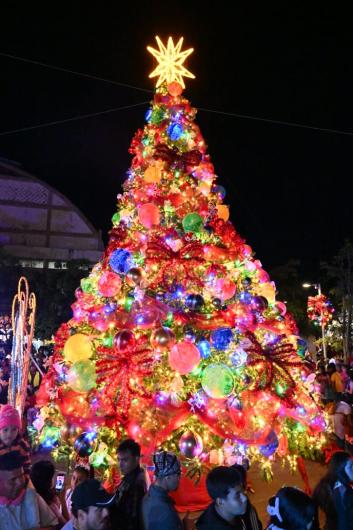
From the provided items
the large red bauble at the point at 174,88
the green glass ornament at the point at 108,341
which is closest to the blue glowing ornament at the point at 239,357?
the green glass ornament at the point at 108,341

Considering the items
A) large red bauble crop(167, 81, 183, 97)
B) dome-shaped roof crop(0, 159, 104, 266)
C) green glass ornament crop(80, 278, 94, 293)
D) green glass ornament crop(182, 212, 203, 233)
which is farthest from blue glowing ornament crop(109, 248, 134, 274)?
dome-shaped roof crop(0, 159, 104, 266)

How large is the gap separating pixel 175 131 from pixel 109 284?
2383 millimetres

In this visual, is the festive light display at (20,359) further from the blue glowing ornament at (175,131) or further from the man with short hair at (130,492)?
the man with short hair at (130,492)

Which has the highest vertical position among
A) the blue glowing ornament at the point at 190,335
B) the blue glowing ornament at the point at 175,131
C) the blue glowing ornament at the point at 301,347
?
the blue glowing ornament at the point at 175,131

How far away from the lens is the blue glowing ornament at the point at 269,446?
5.16 meters

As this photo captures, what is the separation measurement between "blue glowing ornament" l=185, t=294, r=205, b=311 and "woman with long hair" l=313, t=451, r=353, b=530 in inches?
98.1

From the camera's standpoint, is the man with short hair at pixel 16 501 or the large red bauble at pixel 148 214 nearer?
the man with short hair at pixel 16 501

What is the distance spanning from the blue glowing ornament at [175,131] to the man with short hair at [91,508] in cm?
509

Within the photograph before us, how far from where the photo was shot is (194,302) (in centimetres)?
544

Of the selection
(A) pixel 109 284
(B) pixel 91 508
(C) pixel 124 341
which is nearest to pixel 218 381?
(C) pixel 124 341

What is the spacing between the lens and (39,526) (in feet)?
9.15

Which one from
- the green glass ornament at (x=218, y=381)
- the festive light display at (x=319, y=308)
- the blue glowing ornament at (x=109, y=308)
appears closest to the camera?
the green glass ornament at (x=218, y=381)

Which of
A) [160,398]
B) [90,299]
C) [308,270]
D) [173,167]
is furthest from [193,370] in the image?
[308,270]

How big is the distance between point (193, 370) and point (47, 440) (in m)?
2.03
